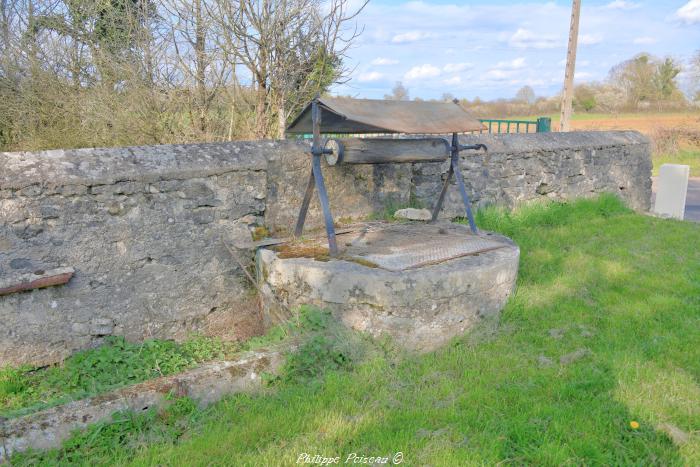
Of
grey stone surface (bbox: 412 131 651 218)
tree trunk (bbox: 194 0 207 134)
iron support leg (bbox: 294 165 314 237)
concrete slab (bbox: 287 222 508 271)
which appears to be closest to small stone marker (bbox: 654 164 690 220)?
grey stone surface (bbox: 412 131 651 218)

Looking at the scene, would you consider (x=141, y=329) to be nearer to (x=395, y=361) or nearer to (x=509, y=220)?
(x=395, y=361)

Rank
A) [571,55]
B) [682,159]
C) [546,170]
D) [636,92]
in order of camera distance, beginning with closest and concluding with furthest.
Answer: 1. [546,170]
2. [571,55]
3. [682,159]
4. [636,92]

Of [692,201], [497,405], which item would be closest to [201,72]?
[497,405]

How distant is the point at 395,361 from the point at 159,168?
2.11 meters

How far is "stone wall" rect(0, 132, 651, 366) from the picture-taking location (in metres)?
3.35

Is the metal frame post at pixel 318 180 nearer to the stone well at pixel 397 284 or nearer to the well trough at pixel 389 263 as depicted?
the well trough at pixel 389 263

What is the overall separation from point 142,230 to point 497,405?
2603 millimetres

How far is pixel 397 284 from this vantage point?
3523 millimetres

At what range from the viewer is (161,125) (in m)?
7.59

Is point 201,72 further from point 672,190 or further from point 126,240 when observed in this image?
point 672,190

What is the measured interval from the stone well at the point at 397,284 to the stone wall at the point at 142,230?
0.42 meters

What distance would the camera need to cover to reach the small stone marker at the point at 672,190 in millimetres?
8734

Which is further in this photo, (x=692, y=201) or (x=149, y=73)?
(x=692, y=201)

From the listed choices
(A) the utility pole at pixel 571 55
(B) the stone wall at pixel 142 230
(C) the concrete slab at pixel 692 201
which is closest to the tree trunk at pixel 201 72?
(B) the stone wall at pixel 142 230
